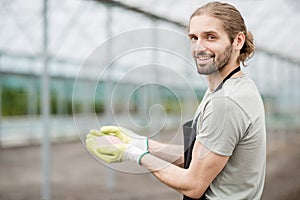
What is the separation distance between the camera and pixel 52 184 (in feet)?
25.8

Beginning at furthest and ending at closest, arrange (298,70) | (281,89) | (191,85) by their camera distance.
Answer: (298,70), (281,89), (191,85)

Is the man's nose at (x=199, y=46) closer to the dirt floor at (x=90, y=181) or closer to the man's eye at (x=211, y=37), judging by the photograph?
the man's eye at (x=211, y=37)

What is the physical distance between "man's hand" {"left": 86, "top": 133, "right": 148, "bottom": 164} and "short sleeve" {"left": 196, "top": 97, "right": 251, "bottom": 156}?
0.20m

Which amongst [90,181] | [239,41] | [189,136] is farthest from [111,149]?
[90,181]

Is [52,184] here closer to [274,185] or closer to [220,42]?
[274,185]

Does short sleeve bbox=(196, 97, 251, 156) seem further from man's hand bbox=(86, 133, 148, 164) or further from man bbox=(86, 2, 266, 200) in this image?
man's hand bbox=(86, 133, 148, 164)

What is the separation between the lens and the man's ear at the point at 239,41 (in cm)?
134

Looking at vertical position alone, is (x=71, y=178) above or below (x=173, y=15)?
below

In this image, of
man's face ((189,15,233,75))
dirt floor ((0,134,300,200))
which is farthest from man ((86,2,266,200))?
dirt floor ((0,134,300,200))

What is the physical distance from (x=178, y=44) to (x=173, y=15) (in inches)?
333

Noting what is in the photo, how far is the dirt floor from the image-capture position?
6948mm

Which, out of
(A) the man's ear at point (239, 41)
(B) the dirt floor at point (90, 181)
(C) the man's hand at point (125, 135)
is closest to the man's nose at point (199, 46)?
(A) the man's ear at point (239, 41)

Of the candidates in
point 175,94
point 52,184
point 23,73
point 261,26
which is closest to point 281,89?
point 261,26

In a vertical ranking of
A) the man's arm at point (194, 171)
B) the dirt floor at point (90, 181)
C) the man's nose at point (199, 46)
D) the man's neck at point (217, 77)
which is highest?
the man's nose at point (199, 46)
